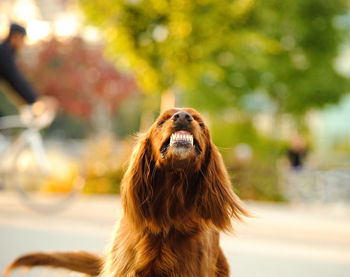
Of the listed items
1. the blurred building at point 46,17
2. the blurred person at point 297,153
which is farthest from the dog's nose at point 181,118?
the blurred building at point 46,17

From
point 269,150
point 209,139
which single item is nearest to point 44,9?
point 269,150

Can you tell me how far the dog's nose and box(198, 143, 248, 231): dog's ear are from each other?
0.30 metres

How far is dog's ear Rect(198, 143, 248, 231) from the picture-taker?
2873 mm

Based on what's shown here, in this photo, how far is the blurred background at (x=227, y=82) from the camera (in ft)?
34.8

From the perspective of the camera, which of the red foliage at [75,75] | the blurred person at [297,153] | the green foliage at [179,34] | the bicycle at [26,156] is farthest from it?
the red foliage at [75,75]

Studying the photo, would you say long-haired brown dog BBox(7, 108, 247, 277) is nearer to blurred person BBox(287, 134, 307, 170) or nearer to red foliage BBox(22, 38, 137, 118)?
blurred person BBox(287, 134, 307, 170)

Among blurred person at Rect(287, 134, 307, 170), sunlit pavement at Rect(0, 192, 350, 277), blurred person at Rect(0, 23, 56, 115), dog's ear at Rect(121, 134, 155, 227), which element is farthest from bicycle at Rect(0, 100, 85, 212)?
blurred person at Rect(287, 134, 307, 170)

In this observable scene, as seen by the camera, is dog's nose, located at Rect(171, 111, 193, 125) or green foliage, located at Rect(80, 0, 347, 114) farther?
green foliage, located at Rect(80, 0, 347, 114)

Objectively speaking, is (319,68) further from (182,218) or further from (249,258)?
(182,218)

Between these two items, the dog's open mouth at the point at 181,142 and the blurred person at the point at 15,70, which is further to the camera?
the blurred person at the point at 15,70

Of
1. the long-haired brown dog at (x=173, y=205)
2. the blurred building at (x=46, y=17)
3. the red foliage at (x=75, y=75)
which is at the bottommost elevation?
the long-haired brown dog at (x=173, y=205)

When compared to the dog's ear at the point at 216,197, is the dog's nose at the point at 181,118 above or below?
above

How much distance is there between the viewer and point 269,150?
718 inches

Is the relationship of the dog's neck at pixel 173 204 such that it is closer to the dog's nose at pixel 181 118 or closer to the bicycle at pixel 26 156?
the dog's nose at pixel 181 118
